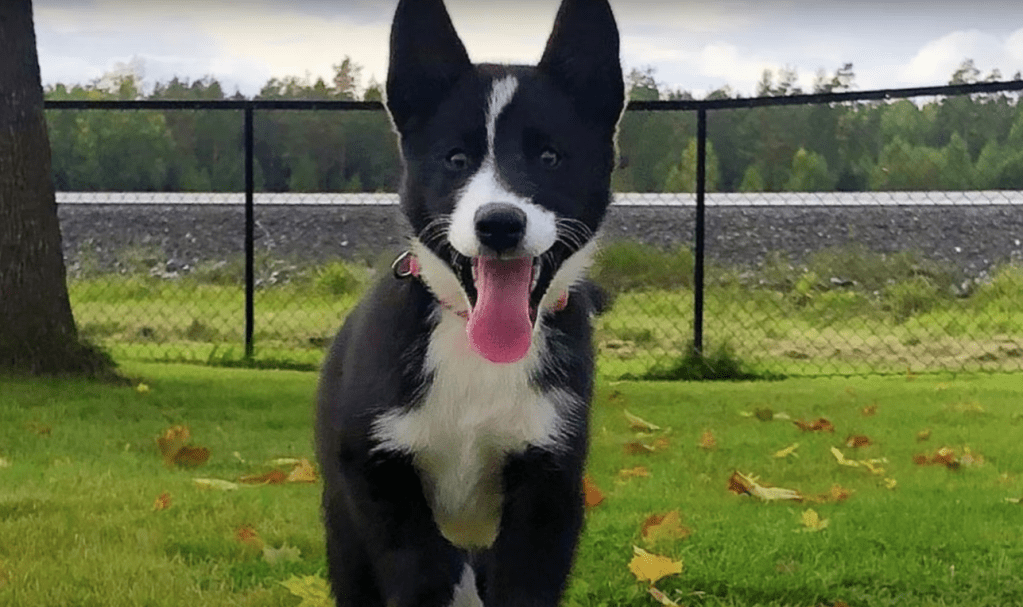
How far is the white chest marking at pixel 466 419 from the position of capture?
8.26ft

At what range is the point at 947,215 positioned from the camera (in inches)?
309

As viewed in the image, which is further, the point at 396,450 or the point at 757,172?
the point at 757,172

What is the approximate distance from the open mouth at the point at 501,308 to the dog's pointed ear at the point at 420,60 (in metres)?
0.37

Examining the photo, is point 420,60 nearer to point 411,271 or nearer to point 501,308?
point 411,271

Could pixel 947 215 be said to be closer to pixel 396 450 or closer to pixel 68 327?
pixel 68 327

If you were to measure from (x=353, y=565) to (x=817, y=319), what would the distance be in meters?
5.98

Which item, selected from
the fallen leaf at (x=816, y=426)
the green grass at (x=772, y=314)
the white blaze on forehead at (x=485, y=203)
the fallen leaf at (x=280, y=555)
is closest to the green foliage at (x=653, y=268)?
the green grass at (x=772, y=314)

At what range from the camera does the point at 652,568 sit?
11.2 feet

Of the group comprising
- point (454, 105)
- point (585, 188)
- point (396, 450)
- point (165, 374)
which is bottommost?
point (165, 374)

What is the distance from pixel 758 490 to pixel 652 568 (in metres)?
1.22

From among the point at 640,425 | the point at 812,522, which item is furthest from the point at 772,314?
the point at 812,522

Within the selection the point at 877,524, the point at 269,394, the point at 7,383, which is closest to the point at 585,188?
the point at 877,524

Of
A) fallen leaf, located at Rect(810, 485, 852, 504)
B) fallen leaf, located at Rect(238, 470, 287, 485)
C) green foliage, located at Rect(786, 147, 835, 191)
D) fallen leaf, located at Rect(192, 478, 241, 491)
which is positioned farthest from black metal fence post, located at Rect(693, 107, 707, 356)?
fallen leaf, located at Rect(192, 478, 241, 491)

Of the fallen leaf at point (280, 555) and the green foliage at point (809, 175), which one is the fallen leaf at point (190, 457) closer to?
the fallen leaf at point (280, 555)
